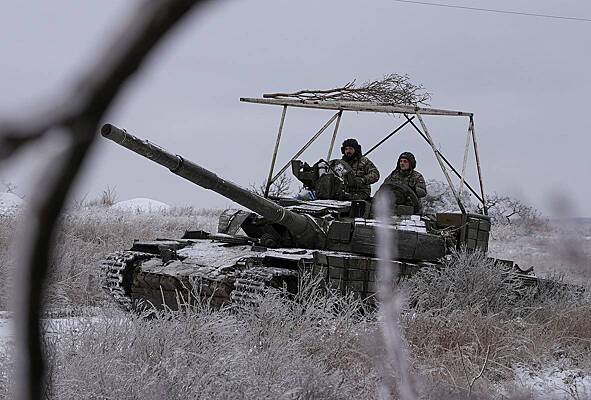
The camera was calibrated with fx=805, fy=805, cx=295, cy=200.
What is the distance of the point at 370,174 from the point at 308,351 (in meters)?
3.78

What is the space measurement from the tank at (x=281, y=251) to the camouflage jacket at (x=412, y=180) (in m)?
0.41

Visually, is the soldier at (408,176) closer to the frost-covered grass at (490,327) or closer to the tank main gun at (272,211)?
the frost-covered grass at (490,327)

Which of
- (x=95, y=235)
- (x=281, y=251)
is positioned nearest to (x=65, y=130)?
(x=281, y=251)

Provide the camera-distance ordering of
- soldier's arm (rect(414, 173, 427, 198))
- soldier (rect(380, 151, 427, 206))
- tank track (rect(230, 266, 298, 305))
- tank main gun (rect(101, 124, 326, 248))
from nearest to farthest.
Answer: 1. tank main gun (rect(101, 124, 326, 248))
2. tank track (rect(230, 266, 298, 305))
3. soldier (rect(380, 151, 427, 206))
4. soldier's arm (rect(414, 173, 427, 198))

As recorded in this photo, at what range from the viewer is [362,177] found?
8688 millimetres

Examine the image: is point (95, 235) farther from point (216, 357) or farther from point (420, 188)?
point (216, 357)

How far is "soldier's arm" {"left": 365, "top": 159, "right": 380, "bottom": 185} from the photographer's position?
8.63 m

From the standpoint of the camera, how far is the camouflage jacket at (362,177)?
8.58 meters

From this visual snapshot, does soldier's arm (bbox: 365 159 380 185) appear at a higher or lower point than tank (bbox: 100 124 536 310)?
higher

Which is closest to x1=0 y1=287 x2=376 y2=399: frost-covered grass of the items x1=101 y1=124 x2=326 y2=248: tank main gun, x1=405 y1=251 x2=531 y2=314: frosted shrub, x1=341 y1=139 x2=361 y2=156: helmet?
x1=101 y1=124 x2=326 y2=248: tank main gun

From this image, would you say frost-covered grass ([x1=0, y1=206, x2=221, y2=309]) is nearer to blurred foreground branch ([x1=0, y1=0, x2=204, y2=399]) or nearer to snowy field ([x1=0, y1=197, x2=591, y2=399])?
snowy field ([x1=0, y1=197, x2=591, y2=399])

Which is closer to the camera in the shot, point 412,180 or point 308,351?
point 308,351

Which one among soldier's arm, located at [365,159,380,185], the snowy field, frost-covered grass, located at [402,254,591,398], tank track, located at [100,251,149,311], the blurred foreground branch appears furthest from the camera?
soldier's arm, located at [365,159,380,185]

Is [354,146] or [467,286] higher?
[354,146]
